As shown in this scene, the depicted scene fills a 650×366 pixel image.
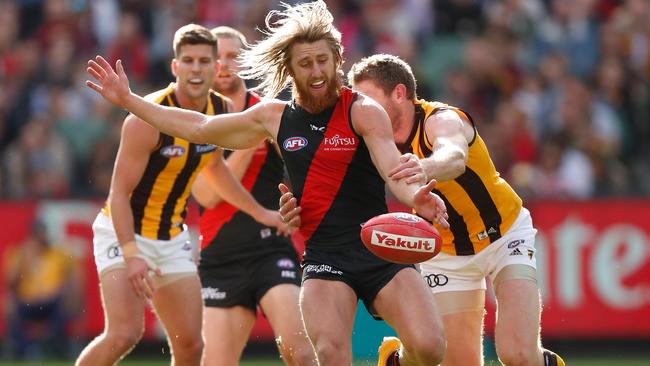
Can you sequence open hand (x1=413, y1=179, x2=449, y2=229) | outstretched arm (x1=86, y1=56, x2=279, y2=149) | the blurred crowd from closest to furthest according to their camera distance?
1. open hand (x1=413, y1=179, x2=449, y2=229)
2. outstretched arm (x1=86, y1=56, x2=279, y2=149)
3. the blurred crowd

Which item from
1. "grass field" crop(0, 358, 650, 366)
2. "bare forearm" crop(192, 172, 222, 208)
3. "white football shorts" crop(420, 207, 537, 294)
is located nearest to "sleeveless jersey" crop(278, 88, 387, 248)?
"white football shorts" crop(420, 207, 537, 294)

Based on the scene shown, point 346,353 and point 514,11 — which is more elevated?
point 514,11

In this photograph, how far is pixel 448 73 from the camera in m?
16.1

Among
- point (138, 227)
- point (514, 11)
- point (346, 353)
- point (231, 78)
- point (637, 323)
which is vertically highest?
point (514, 11)

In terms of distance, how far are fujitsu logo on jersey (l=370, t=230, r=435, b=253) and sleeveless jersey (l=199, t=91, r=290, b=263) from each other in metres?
2.57

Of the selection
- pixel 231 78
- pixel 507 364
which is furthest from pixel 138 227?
pixel 507 364

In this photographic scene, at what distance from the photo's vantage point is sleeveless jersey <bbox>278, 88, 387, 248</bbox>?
727 centimetres

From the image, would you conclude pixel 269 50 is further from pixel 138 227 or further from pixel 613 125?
pixel 613 125

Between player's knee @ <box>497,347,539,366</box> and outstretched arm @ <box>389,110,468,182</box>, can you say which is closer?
outstretched arm @ <box>389,110,468,182</box>

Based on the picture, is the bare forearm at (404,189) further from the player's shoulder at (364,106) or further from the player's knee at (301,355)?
the player's knee at (301,355)

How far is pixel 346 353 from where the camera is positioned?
23.2 feet

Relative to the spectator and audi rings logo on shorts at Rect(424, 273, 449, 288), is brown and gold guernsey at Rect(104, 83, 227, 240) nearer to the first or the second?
audi rings logo on shorts at Rect(424, 273, 449, 288)

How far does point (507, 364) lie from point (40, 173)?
8392 mm

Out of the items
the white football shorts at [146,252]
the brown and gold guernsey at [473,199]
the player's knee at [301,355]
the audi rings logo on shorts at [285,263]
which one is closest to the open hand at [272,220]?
the audi rings logo on shorts at [285,263]
